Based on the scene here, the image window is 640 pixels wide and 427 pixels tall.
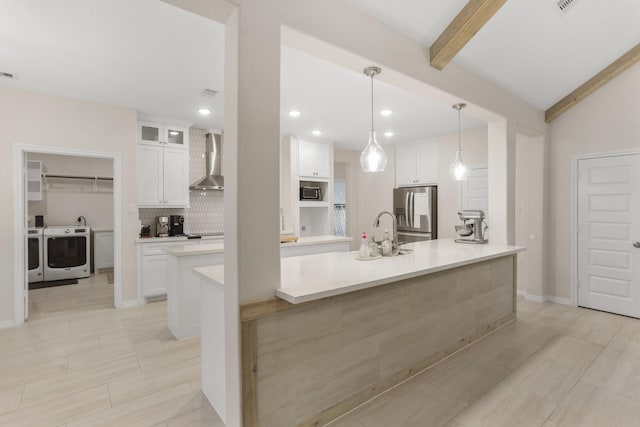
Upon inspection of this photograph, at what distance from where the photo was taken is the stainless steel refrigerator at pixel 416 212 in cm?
550

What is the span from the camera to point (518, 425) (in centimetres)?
182

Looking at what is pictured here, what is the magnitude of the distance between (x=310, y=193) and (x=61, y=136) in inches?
139

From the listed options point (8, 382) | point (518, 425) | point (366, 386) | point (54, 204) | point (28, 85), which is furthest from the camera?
point (54, 204)

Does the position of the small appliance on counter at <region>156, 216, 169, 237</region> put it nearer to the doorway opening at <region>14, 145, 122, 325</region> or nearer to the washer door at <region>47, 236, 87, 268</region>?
the doorway opening at <region>14, 145, 122, 325</region>

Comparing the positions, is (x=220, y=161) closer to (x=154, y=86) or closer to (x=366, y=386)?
(x=154, y=86)

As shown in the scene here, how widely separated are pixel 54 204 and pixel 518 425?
7.82 meters

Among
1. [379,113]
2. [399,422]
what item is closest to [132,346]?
[399,422]

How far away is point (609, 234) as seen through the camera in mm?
3809

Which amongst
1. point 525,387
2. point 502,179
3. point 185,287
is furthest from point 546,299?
point 185,287

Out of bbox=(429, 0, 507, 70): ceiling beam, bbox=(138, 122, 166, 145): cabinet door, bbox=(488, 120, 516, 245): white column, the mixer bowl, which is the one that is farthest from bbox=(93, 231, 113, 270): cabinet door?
bbox=(488, 120, 516, 245): white column

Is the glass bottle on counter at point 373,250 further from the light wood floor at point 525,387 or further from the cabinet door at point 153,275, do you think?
the cabinet door at point 153,275

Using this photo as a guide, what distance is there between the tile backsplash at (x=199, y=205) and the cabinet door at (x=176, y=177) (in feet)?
1.32

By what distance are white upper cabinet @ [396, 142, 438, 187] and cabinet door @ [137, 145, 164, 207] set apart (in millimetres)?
4183

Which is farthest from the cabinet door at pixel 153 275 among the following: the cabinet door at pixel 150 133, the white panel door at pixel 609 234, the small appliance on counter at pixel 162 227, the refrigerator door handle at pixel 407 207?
the white panel door at pixel 609 234
